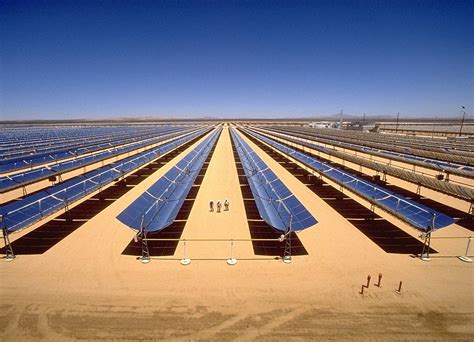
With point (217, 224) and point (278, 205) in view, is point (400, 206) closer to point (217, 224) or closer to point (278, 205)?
point (278, 205)

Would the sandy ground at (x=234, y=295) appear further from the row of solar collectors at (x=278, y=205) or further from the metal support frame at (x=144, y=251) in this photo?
the row of solar collectors at (x=278, y=205)

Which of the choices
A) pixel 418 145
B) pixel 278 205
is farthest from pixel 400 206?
pixel 418 145

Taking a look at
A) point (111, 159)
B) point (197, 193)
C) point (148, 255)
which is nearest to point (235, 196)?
point (197, 193)

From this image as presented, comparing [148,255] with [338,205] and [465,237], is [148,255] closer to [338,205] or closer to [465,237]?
[338,205]

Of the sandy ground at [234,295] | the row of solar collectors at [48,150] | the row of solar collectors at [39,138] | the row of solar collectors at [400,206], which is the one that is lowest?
the sandy ground at [234,295]

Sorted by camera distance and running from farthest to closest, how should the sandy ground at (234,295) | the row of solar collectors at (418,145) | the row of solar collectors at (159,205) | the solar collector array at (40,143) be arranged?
the solar collector array at (40,143)
the row of solar collectors at (418,145)
the row of solar collectors at (159,205)
the sandy ground at (234,295)

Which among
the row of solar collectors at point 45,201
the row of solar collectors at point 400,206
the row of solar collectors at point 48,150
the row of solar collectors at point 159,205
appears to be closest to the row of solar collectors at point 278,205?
the row of solar collectors at point 159,205

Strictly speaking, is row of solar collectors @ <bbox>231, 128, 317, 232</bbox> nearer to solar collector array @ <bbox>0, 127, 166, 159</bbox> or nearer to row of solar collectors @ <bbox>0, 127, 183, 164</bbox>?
row of solar collectors @ <bbox>0, 127, 183, 164</bbox>

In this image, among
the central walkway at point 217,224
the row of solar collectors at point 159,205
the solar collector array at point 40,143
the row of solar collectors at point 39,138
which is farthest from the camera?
the row of solar collectors at point 39,138

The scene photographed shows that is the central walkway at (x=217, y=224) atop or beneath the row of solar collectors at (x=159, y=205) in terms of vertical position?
beneath
